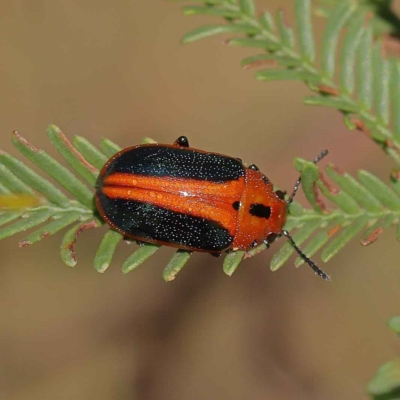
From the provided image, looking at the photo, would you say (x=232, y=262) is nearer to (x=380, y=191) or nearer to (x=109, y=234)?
(x=109, y=234)

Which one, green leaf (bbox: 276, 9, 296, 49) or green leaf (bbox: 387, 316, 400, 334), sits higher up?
green leaf (bbox: 276, 9, 296, 49)

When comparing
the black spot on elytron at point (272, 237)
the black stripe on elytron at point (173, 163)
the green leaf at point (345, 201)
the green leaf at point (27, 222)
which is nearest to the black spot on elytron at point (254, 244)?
the black spot on elytron at point (272, 237)

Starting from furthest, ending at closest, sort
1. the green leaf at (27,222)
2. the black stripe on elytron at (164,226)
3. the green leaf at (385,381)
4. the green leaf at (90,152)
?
the black stripe on elytron at (164,226) → the green leaf at (90,152) → the green leaf at (27,222) → the green leaf at (385,381)

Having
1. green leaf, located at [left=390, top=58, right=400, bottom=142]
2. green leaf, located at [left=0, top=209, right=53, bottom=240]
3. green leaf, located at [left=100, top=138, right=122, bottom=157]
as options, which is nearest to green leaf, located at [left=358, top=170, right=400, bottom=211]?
green leaf, located at [left=390, top=58, right=400, bottom=142]

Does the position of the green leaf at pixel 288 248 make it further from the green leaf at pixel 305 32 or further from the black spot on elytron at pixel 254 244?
the green leaf at pixel 305 32

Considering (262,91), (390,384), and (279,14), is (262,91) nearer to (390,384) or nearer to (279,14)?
(279,14)

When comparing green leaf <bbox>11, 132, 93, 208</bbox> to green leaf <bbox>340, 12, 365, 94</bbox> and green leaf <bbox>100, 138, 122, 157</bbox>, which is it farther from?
green leaf <bbox>340, 12, 365, 94</bbox>
